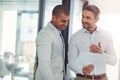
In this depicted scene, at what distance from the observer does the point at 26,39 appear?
116 inches

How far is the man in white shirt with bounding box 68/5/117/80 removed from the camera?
76.5 inches

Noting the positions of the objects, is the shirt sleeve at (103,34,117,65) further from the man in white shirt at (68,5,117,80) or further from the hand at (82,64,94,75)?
the hand at (82,64,94,75)

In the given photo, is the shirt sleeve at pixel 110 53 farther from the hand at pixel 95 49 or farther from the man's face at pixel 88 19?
the man's face at pixel 88 19

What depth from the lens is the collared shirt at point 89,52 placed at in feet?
6.39

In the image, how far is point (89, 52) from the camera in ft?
6.40

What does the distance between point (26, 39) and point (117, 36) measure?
47.0 inches

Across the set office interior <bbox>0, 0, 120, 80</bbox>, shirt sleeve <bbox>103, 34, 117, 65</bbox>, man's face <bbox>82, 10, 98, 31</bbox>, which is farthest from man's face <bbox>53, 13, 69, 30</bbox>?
office interior <bbox>0, 0, 120, 80</bbox>

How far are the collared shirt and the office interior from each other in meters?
0.48

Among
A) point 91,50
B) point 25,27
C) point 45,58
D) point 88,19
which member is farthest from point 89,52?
point 25,27

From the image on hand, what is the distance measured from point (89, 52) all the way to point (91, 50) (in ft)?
0.08

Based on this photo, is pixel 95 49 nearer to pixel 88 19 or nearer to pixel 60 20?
pixel 88 19

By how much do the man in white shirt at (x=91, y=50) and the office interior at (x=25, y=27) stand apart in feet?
1.60

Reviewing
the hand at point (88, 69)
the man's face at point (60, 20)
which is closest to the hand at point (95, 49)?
the hand at point (88, 69)

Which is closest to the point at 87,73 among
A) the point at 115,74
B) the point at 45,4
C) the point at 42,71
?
the point at 42,71
